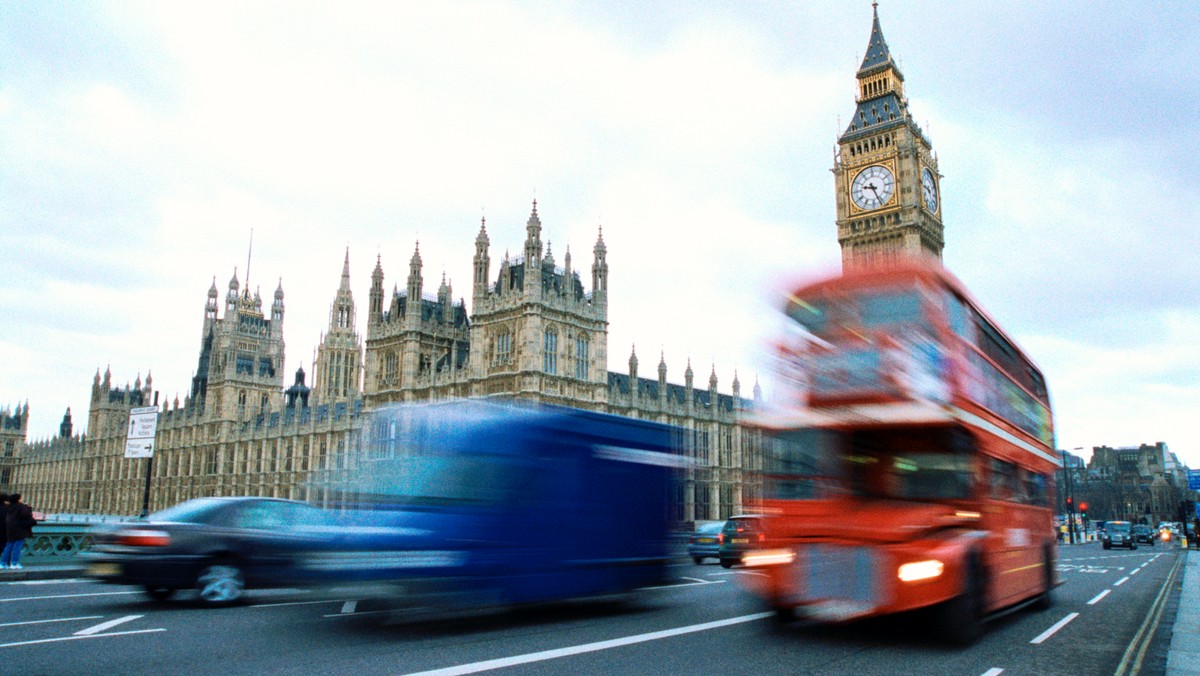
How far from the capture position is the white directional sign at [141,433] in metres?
24.3

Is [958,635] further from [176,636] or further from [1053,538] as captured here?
[176,636]

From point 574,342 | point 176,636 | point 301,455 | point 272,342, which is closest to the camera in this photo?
point 176,636

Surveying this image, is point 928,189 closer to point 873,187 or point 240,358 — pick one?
point 873,187

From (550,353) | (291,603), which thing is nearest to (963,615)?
(291,603)

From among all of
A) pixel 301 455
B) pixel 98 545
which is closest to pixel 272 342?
pixel 301 455

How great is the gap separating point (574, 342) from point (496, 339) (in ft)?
16.4

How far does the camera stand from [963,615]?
854 cm

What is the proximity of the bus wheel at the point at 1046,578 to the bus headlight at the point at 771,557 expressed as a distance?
5.15 m

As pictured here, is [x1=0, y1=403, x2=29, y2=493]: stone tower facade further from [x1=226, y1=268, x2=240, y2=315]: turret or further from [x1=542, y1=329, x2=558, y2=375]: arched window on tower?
[x1=542, y1=329, x2=558, y2=375]: arched window on tower

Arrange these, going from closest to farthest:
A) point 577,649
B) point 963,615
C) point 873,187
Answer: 1. point 577,649
2. point 963,615
3. point 873,187

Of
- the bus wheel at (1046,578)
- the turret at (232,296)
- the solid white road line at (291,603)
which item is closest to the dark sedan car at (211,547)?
the solid white road line at (291,603)

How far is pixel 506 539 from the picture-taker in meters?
9.54

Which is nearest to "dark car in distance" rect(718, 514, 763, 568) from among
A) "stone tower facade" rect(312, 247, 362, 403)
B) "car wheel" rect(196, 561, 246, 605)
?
"car wheel" rect(196, 561, 246, 605)

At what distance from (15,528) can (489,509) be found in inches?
464
